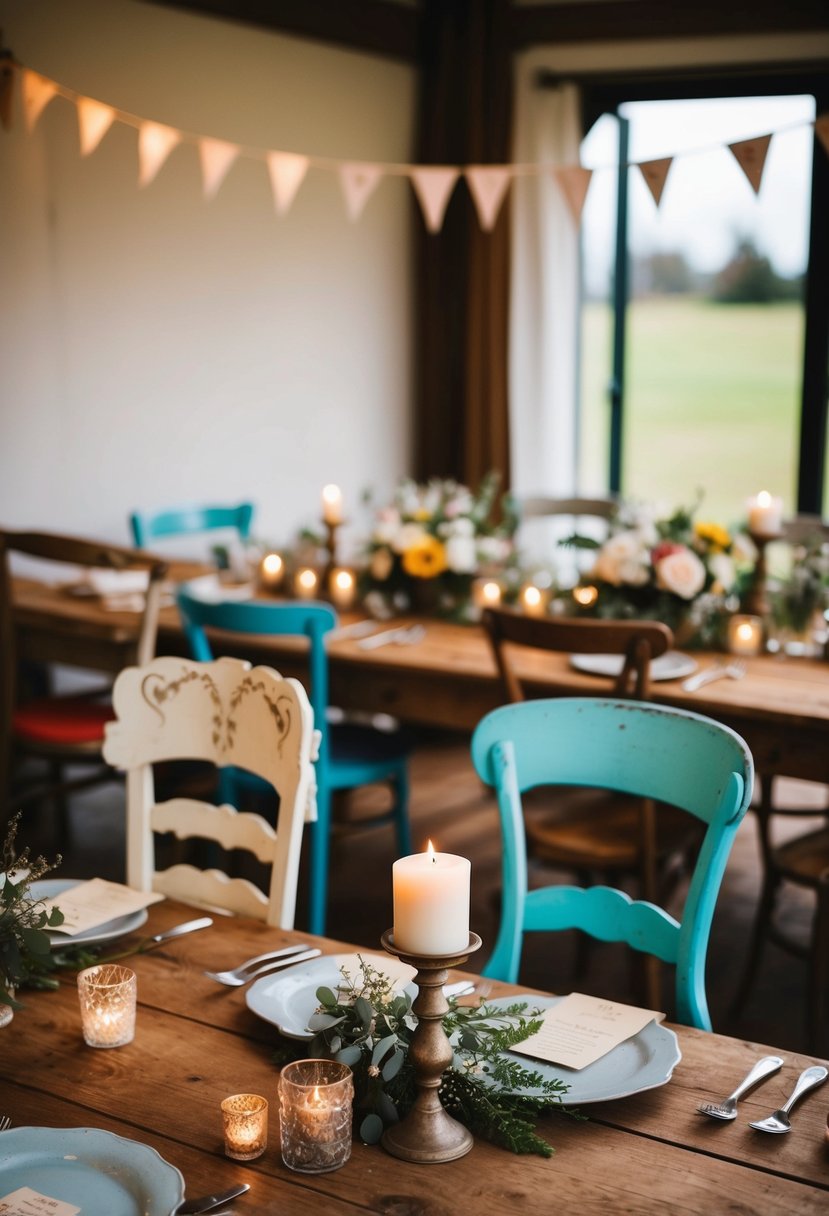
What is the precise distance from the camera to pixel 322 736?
246 cm

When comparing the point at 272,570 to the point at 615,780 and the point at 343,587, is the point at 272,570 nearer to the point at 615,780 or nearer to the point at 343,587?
the point at 343,587

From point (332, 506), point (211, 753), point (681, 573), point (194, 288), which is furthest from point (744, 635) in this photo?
point (194, 288)

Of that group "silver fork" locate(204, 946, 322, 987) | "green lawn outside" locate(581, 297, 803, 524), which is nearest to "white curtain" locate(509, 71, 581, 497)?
"green lawn outside" locate(581, 297, 803, 524)

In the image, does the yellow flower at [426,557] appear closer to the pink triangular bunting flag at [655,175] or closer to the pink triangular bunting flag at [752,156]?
the pink triangular bunting flag at [655,175]

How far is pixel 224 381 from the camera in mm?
4797

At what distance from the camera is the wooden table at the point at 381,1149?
3.55 ft

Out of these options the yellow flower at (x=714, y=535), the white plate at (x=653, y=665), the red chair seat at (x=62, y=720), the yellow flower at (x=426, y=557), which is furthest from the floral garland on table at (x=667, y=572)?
the red chair seat at (x=62, y=720)

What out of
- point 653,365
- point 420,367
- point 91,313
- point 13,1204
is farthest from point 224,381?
point 13,1204

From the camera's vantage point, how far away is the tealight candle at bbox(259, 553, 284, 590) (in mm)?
3609

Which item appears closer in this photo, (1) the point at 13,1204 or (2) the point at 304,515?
(1) the point at 13,1204

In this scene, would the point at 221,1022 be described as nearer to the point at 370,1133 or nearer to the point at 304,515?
the point at 370,1133

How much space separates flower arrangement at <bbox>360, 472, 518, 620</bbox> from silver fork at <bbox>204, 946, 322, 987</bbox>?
6.01 feet

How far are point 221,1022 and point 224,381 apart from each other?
365cm

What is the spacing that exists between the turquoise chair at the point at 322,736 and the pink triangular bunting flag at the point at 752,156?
4.78 feet
